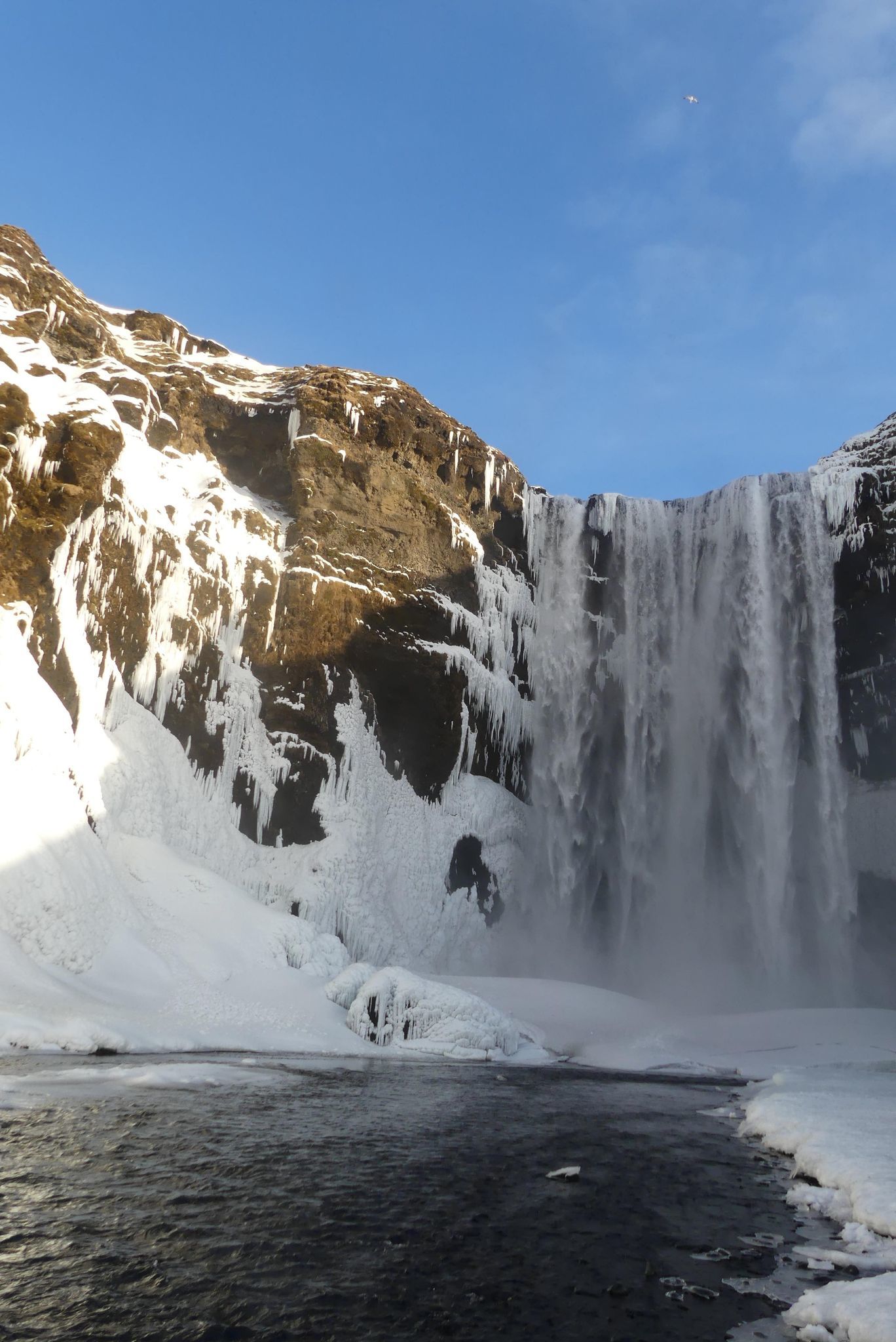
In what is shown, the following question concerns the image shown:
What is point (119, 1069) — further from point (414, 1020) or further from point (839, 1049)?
point (839, 1049)

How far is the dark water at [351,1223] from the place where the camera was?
3992 mm

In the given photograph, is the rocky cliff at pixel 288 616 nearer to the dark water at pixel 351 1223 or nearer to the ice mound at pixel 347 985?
A: the ice mound at pixel 347 985

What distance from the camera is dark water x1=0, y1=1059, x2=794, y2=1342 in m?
3.99

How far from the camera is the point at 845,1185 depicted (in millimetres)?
7047

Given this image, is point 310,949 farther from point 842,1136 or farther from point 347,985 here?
point 842,1136

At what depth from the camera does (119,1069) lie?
39.4 ft

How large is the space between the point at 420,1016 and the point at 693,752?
19.9 metres

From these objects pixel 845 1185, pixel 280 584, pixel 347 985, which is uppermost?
pixel 280 584

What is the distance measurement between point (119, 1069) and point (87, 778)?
1134cm

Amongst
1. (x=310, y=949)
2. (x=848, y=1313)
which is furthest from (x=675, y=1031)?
(x=848, y=1313)

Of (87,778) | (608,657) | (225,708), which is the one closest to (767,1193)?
(87,778)

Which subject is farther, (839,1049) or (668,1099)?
(839,1049)

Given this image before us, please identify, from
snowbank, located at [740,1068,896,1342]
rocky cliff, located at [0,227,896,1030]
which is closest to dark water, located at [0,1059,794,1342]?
snowbank, located at [740,1068,896,1342]

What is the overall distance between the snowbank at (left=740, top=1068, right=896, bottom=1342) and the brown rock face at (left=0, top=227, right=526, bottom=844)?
62.6 feet
